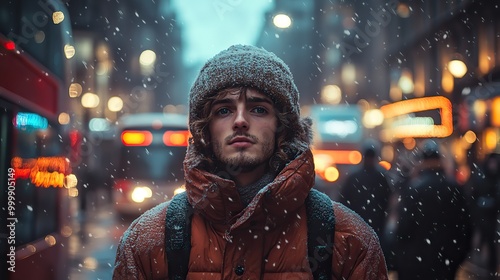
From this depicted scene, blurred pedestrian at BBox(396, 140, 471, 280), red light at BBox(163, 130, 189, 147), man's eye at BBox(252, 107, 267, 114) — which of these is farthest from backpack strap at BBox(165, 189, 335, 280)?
red light at BBox(163, 130, 189, 147)

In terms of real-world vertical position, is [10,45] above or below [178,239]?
above

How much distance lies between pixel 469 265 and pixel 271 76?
1098cm

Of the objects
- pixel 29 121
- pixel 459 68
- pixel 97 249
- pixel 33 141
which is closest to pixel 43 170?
pixel 33 141

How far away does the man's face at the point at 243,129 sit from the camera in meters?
2.79

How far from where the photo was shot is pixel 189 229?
2.75 meters

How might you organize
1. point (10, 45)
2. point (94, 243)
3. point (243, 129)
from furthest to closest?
point (94, 243) → point (10, 45) → point (243, 129)

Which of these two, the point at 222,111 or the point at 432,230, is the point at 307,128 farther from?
the point at 432,230

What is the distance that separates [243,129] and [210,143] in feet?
0.76

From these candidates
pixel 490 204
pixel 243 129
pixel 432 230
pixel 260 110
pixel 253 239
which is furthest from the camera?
pixel 490 204

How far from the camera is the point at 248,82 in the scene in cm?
287

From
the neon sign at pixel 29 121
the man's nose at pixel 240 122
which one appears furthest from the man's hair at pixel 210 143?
the neon sign at pixel 29 121

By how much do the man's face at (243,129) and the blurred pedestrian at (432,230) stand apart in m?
4.38

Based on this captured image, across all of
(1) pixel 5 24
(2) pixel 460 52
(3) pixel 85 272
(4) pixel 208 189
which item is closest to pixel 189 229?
(4) pixel 208 189

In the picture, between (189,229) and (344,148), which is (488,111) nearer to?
(344,148)
